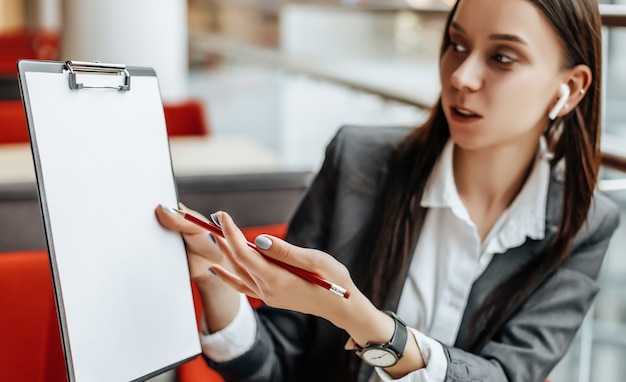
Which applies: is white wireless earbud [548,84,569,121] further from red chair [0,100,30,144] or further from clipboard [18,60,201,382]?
red chair [0,100,30,144]

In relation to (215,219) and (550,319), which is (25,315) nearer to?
(215,219)

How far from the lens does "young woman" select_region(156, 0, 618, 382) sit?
51.7 inches

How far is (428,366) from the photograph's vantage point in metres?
1.28

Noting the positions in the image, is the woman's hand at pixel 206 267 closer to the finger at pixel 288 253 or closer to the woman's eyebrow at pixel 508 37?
the finger at pixel 288 253

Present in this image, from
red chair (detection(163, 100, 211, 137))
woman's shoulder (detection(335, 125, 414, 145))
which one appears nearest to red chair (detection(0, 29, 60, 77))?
red chair (detection(163, 100, 211, 137))

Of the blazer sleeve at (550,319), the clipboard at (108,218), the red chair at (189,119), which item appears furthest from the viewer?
the red chair at (189,119)

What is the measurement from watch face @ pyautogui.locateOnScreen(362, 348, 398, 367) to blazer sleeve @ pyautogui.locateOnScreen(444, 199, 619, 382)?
0.55 ft

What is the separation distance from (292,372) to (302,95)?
3802 millimetres

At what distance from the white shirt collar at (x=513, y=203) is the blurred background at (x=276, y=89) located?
0.31 meters

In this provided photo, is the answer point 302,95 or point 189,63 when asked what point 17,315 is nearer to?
point 302,95

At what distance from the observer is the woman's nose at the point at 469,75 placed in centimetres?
130

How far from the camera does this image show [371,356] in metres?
1.23

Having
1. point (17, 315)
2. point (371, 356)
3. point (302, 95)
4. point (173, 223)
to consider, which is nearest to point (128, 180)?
point (173, 223)

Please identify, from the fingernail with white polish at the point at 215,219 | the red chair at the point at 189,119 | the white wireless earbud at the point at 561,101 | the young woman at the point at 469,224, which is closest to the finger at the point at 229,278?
the young woman at the point at 469,224
